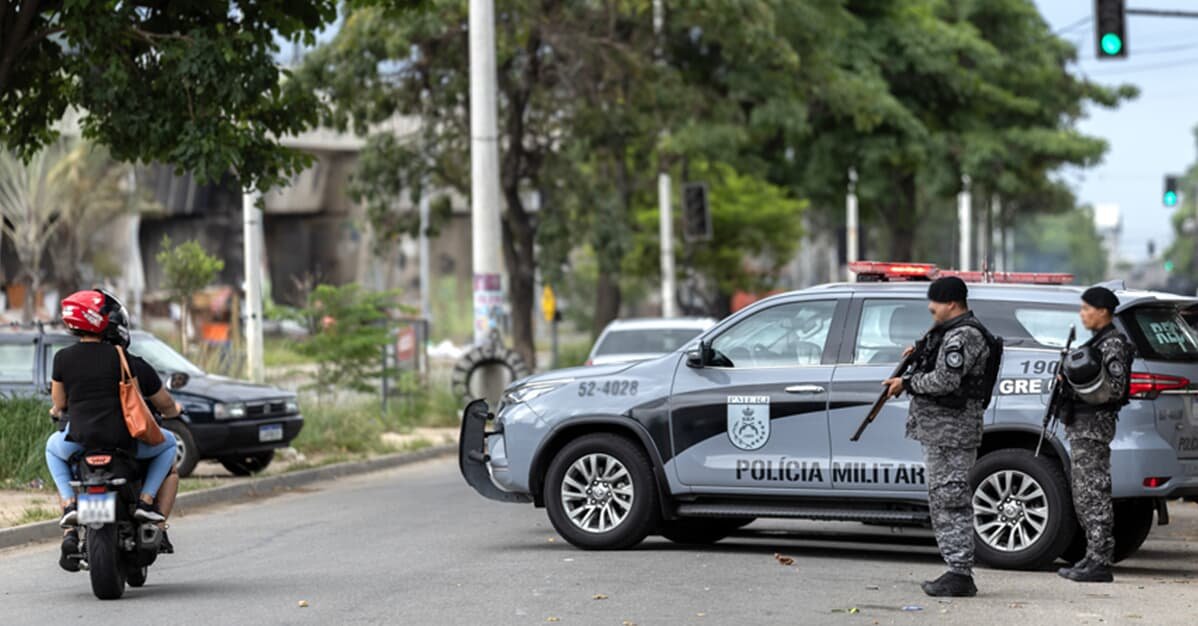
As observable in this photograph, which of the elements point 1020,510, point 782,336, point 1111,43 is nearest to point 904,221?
point 1111,43

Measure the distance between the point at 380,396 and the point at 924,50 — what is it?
23.1 metres

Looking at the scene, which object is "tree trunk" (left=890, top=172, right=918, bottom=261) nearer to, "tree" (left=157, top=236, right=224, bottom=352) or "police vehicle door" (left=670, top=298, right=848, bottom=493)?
"tree" (left=157, top=236, right=224, bottom=352)

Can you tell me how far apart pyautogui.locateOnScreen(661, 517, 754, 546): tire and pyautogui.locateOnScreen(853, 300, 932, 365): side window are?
69.5 inches

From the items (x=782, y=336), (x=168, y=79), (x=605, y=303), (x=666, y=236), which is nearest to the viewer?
(x=782, y=336)

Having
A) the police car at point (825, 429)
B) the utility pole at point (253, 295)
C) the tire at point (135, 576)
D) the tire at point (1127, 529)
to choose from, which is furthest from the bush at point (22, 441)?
the tire at point (1127, 529)

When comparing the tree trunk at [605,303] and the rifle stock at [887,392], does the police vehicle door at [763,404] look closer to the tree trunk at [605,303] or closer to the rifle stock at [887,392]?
the rifle stock at [887,392]

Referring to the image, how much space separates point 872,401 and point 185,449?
8553 millimetres

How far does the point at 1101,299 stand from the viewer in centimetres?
1063

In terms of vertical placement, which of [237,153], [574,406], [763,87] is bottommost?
[574,406]

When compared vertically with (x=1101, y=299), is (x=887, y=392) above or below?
below

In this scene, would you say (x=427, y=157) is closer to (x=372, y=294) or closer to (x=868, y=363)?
(x=372, y=294)

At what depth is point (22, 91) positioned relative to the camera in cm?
1889

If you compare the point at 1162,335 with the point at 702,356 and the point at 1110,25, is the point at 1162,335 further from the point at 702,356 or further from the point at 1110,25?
the point at 1110,25

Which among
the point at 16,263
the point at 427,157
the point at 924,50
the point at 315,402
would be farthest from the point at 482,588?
the point at 16,263
